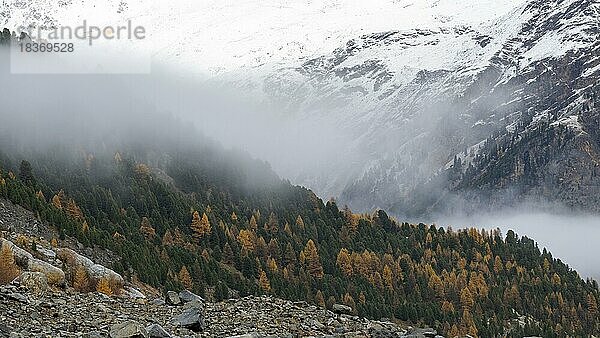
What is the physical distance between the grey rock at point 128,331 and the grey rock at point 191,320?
5120 mm

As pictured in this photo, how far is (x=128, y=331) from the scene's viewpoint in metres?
32.1

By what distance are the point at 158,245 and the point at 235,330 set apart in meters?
82.6

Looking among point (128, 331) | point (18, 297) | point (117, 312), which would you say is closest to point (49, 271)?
point (18, 297)

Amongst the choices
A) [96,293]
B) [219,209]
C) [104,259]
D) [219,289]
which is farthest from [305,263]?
[96,293]

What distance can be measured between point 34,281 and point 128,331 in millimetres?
10924

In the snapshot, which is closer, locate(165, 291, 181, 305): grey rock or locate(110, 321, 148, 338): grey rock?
locate(110, 321, 148, 338): grey rock

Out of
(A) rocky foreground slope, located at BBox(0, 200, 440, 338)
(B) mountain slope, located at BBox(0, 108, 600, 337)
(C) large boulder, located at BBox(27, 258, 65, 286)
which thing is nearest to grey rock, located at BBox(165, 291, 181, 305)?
(A) rocky foreground slope, located at BBox(0, 200, 440, 338)

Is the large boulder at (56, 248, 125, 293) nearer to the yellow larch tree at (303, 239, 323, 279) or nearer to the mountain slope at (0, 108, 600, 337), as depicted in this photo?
the mountain slope at (0, 108, 600, 337)

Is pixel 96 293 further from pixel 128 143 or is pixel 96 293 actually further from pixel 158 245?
pixel 128 143

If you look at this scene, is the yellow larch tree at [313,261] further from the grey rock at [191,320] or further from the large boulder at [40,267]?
the grey rock at [191,320]

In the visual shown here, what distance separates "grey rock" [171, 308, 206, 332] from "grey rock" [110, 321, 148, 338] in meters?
5.12

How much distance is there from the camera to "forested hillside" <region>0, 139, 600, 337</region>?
104312 mm

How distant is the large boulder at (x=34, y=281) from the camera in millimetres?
39153

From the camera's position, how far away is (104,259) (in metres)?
77.8
